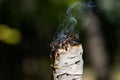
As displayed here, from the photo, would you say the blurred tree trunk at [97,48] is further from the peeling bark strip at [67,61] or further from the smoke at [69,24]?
the peeling bark strip at [67,61]

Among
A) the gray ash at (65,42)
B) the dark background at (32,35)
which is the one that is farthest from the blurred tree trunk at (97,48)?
the gray ash at (65,42)

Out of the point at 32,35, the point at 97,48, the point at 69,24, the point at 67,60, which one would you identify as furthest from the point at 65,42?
the point at 32,35

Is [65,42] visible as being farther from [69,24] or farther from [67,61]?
[69,24]

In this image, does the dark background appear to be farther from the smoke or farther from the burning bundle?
the burning bundle

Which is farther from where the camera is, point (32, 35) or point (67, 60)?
point (32, 35)

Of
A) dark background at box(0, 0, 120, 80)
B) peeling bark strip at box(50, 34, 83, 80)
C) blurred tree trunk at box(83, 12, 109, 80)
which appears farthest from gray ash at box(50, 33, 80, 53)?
blurred tree trunk at box(83, 12, 109, 80)

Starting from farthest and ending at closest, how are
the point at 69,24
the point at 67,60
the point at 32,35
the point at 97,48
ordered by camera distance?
1. the point at 32,35
2. the point at 97,48
3. the point at 69,24
4. the point at 67,60

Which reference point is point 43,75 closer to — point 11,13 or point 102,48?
point 102,48
